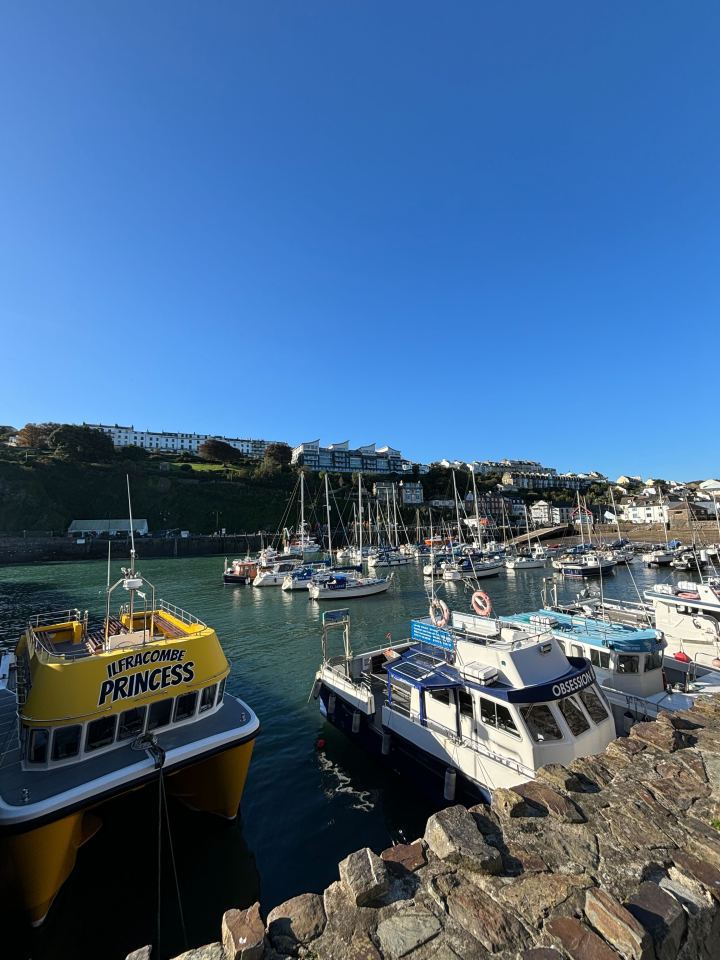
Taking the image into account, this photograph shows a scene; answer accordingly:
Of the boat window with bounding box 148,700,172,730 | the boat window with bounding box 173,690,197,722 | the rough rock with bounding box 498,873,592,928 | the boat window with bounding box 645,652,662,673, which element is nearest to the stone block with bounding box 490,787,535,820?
the rough rock with bounding box 498,873,592,928

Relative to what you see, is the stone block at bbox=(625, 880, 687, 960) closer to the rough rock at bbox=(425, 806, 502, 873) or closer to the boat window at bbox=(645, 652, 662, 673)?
the rough rock at bbox=(425, 806, 502, 873)

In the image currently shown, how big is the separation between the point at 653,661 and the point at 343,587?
3315cm

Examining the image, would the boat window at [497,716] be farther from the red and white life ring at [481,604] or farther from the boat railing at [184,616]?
the boat railing at [184,616]

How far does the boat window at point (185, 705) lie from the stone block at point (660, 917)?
9.70 m

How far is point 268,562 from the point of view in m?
61.8

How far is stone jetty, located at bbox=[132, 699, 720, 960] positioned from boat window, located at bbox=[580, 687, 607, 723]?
5.19 m

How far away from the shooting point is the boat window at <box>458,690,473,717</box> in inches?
466

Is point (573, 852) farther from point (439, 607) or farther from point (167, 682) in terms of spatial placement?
point (439, 607)

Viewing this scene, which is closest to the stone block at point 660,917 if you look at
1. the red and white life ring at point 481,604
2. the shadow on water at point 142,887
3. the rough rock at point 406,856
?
the rough rock at point 406,856

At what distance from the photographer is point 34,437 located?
130125 mm

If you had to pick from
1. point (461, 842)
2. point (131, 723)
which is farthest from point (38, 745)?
point (461, 842)

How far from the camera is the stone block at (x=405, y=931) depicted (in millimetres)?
4066

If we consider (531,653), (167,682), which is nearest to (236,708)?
(167,682)

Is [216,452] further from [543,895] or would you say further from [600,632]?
[543,895]
